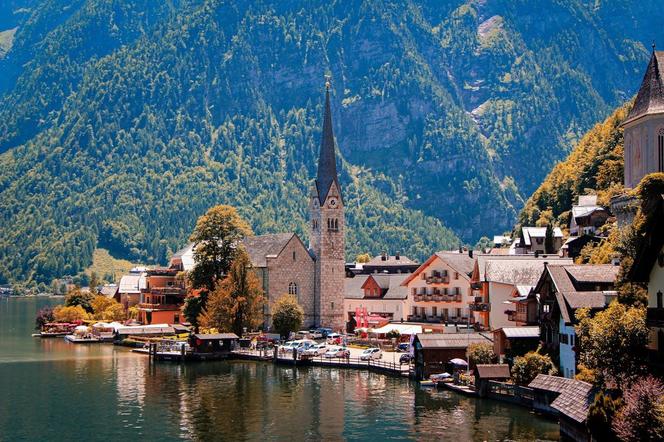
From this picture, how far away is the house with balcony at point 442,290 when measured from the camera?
116 meters

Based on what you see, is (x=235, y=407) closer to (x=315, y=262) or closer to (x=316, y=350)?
(x=316, y=350)

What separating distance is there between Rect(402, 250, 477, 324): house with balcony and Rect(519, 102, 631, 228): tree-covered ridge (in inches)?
709

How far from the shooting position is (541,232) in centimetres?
12694

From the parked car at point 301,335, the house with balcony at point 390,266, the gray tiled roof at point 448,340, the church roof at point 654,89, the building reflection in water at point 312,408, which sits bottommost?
the building reflection in water at point 312,408

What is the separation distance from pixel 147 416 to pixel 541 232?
71492 mm

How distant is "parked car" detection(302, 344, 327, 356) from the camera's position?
103 m

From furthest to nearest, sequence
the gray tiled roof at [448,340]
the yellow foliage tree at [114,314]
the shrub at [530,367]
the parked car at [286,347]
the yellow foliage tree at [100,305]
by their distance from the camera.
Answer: the yellow foliage tree at [100,305] → the yellow foliage tree at [114,314] → the parked car at [286,347] → the gray tiled roof at [448,340] → the shrub at [530,367]

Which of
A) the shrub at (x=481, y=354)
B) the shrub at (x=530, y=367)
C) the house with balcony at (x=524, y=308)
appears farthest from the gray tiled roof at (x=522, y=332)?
the shrub at (x=530, y=367)

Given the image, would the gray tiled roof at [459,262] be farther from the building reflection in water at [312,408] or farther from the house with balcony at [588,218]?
the building reflection in water at [312,408]

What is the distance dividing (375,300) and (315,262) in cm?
973

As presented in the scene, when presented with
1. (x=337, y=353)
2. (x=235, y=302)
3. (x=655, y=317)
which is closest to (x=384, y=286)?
(x=235, y=302)

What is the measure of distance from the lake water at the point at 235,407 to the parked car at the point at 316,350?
5.27m

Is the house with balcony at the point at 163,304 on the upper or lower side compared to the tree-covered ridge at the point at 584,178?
lower

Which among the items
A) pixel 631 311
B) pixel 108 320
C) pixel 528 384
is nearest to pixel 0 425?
pixel 528 384
